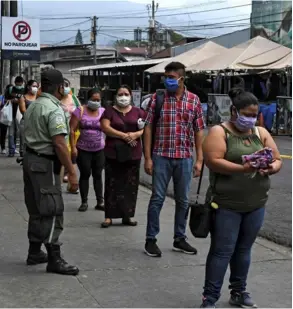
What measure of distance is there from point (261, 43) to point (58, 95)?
20593 millimetres

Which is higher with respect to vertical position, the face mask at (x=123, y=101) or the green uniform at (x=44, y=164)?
the face mask at (x=123, y=101)

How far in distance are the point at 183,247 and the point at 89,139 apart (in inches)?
97.9

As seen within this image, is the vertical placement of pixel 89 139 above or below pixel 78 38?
below

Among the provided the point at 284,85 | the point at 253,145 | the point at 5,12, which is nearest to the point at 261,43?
the point at 284,85

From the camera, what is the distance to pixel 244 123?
13.6ft

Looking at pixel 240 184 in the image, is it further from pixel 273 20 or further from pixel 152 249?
pixel 273 20

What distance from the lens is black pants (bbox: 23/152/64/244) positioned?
510 centimetres

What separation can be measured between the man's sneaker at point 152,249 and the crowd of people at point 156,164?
0.03 ft

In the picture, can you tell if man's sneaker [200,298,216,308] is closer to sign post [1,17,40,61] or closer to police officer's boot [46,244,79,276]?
police officer's boot [46,244,79,276]

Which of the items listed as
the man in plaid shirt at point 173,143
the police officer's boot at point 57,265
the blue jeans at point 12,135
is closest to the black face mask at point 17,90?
the blue jeans at point 12,135

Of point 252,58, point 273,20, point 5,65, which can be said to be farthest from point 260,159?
point 273,20

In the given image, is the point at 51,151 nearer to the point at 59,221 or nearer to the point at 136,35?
the point at 59,221

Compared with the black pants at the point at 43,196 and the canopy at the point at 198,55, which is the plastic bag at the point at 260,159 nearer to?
the black pants at the point at 43,196

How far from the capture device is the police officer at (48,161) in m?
5.00
